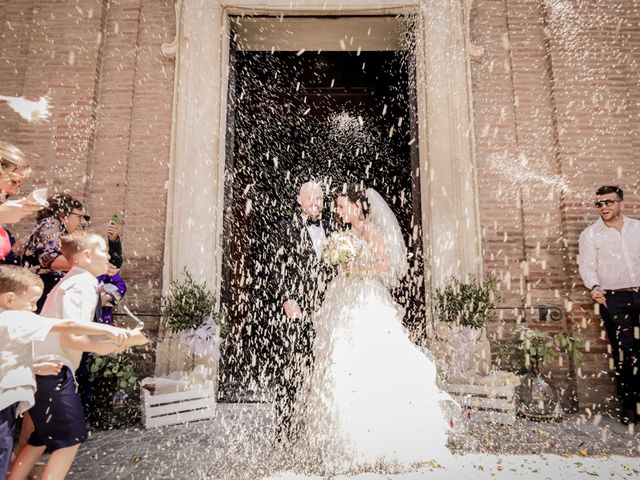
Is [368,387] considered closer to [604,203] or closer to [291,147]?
[604,203]

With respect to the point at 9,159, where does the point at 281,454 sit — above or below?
below

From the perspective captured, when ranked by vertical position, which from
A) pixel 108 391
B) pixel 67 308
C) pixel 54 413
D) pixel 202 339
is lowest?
pixel 108 391

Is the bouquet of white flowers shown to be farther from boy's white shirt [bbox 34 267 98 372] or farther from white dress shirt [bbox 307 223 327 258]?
boy's white shirt [bbox 34 267 98 372]

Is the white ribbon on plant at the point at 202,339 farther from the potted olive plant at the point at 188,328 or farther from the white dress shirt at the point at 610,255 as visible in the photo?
the white dress shirt at the point at 610,255

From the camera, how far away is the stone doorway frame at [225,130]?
5281 mm

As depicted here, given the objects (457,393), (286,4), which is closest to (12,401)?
(457,393)

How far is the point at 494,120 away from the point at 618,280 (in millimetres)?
2411

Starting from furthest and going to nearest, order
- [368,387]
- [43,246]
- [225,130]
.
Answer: [225,130] < [43,246] < [368,387]

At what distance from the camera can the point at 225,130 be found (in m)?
5.80

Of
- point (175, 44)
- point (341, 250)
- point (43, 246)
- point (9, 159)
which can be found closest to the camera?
point (9, 159)

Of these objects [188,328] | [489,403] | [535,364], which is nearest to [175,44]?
[188,328]

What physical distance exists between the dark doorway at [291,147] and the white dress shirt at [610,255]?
6.84 ft

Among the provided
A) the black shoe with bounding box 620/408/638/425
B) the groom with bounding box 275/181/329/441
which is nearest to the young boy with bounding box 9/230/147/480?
the groom with bounding box 275/181/329/441

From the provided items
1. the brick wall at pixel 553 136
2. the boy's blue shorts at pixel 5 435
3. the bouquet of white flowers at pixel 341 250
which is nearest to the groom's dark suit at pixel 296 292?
the bouquet of white flowers at pixel 341 250
